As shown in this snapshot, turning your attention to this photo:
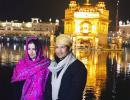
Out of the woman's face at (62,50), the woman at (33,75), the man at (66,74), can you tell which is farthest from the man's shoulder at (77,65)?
the woman at (33,75)

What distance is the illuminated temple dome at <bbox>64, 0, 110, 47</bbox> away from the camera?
69625mm

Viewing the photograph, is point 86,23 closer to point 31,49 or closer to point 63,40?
point 31,49

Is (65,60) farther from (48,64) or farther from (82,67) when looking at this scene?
(48,64)

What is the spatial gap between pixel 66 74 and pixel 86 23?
69.2 metres

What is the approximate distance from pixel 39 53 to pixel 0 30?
12749 cm

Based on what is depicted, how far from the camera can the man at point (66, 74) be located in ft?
14.5

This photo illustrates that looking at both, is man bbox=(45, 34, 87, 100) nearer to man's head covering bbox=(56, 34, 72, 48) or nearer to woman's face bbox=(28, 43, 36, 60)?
man's head covering bbox=(56, 34, 72, 48)

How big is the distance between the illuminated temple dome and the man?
62.7 metres

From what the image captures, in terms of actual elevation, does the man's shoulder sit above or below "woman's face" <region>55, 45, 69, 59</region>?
below

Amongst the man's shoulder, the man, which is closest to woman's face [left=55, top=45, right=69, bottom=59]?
the man

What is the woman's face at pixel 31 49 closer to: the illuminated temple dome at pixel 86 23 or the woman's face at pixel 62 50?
the woman's face at pixel 62 50

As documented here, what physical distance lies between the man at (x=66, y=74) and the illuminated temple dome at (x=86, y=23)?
6272 cm

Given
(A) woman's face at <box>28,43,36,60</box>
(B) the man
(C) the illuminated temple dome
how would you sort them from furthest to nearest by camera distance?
(C) the illuminated temple dome < (A) woman's face at <box>28,43,36,60</box> < (B) the man

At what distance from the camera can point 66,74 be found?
14.8ft
